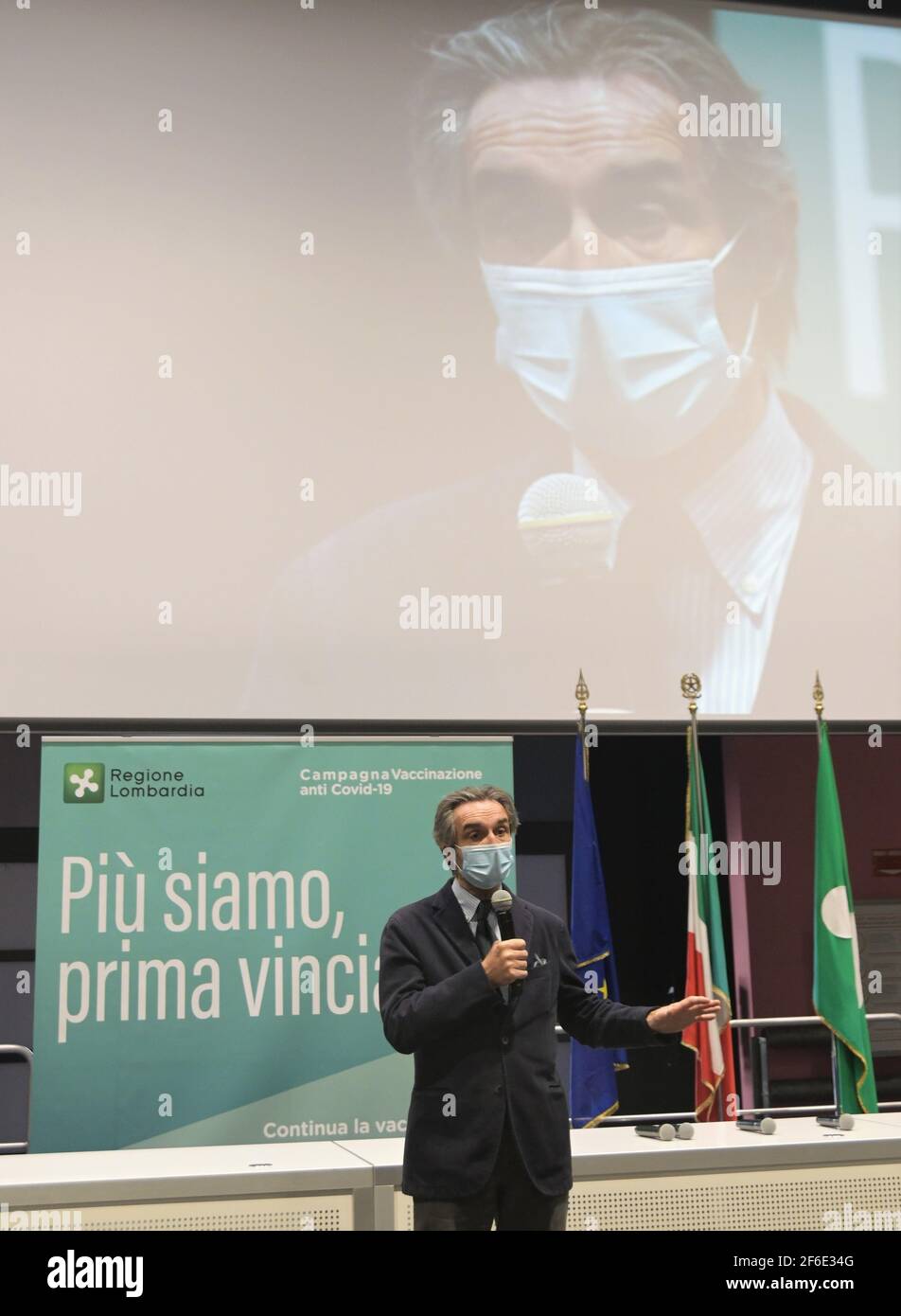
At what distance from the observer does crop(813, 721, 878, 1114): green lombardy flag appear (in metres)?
4.07

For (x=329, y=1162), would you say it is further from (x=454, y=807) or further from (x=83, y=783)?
(x=83, y=783)

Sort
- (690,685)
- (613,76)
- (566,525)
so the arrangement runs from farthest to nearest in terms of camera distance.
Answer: (613,76), (566,525), (690,685)

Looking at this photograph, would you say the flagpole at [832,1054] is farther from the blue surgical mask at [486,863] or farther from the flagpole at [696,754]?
the blue surgical mask at [486,863]

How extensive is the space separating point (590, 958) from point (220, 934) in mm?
1157

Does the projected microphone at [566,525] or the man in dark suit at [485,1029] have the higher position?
the projected microphone at [566,525]

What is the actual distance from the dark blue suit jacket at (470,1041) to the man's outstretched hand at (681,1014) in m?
0.04

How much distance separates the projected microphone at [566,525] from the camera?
4758 mm

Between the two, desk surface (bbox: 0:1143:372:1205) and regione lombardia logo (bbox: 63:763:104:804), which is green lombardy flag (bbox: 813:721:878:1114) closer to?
desk surface (bbox: 0:1143:372:1205)

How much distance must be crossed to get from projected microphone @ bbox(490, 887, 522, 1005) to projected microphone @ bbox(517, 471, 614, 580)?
2225 millimetres

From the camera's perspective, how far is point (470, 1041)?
2.63 meters

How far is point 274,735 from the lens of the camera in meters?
4.43
